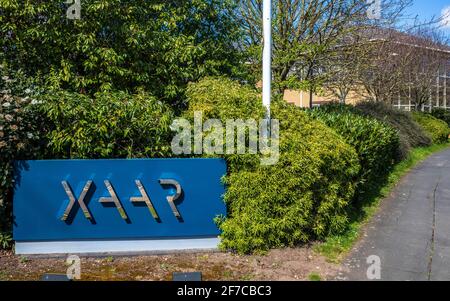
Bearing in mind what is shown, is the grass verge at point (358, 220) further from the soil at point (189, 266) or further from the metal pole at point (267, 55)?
the metal pole at point (267, 55)

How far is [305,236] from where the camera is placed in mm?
5141

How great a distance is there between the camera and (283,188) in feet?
16.2

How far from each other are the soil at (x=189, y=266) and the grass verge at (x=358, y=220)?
20cm

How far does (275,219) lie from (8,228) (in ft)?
10.5

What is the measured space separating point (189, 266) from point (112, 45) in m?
3.56

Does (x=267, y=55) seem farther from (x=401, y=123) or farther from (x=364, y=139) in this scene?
(x=401, y=123)

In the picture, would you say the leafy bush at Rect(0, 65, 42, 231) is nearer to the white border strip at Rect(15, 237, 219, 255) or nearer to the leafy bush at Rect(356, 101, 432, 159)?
the white border strip at Rect(15, 237, 219, 255)

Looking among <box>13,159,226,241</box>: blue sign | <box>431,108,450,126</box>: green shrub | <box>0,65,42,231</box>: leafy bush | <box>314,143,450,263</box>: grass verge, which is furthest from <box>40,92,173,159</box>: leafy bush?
<box>431,108,450,126</box>: green shrub

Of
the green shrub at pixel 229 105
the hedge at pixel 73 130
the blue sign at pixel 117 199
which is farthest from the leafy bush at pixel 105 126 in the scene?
the green shrub at pixel 229 105

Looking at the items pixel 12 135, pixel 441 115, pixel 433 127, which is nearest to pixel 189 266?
pixel 12 135

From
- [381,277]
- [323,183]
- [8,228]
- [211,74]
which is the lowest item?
[381,277]

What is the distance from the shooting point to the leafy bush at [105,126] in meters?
5.00

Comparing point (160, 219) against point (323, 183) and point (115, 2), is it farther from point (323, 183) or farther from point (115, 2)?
point (115, 2)
